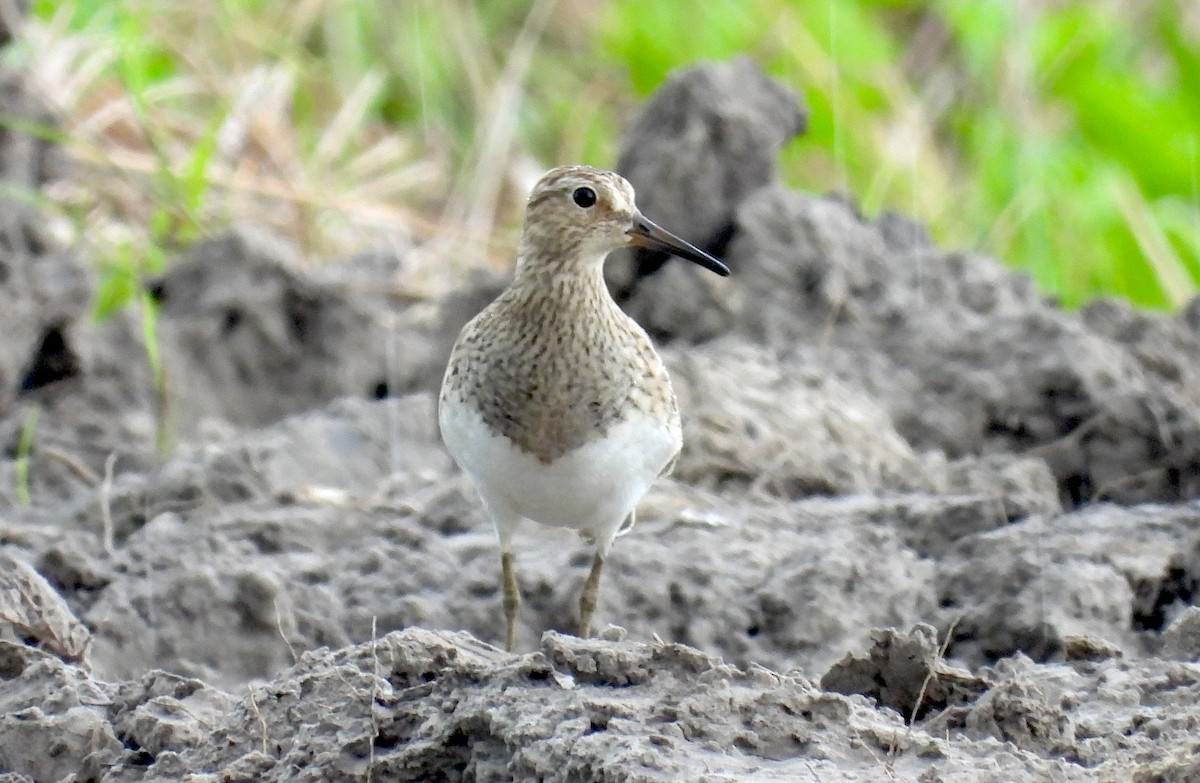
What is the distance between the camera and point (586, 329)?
4000 mm

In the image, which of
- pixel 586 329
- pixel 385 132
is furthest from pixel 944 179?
pixel 586 329

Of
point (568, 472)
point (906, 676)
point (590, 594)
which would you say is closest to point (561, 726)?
point (906, 676)

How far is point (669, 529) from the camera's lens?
4691 millimetres

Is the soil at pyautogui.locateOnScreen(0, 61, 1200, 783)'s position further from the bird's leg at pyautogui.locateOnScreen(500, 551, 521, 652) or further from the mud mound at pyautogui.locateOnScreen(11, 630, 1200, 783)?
the bird's leg at pyautogui.locateOnScreen(500, 551, 521, 652)

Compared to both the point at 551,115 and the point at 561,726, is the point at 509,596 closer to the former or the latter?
the point at 561,726

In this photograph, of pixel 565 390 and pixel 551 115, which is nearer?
pixel 565 390

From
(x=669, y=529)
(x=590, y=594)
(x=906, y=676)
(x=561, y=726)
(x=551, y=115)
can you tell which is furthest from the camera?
(x=551, y=115)

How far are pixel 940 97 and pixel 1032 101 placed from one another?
4.49 feet

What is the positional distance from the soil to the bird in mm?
384

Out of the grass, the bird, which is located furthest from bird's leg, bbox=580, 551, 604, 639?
the grass

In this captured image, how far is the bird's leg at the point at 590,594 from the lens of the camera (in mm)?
4105

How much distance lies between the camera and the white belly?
12.8ft

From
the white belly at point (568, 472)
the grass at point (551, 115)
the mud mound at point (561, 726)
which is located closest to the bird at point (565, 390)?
the white belly at point (568, 472)

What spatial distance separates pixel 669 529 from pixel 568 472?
0.84m
